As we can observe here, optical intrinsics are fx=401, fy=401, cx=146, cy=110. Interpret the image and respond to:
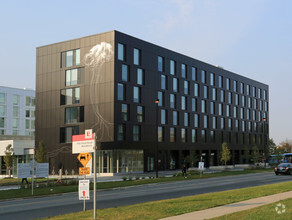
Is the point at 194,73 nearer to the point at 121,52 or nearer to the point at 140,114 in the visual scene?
the point at 140,114

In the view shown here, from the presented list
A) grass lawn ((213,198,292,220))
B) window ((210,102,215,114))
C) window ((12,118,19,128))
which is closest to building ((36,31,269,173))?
window ((210,102,215,114))

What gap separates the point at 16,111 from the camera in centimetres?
10006

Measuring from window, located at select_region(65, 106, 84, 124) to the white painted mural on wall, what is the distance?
2632 millimetres

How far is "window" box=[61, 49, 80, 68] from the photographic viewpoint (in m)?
59.4

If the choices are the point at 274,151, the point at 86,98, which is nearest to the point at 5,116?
the point at 86,98

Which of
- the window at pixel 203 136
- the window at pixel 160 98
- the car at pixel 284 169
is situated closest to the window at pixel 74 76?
the window at pixel 160 98

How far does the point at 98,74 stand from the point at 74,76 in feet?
16.7

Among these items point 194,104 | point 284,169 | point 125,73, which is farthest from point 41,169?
point 194,104

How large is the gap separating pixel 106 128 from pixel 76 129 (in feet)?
19.1

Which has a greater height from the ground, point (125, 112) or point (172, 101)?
point (172, 101)

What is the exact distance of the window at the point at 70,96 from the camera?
5884 cm

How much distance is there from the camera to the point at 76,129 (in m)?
58.3

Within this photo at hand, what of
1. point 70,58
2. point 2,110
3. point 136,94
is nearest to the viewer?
point 136,94

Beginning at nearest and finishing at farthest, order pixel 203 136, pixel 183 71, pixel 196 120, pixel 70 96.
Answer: pixel 70 96 < pixel 183 71 < pixel 196 120 < pixel 203 136
